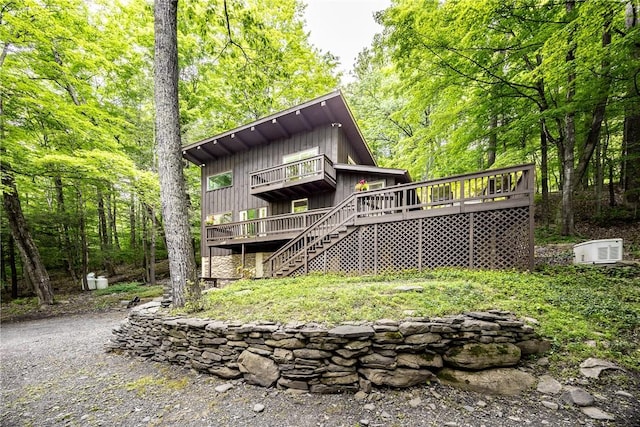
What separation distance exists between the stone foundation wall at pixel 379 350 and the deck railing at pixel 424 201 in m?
3.73

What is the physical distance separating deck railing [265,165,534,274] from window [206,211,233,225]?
516 cm

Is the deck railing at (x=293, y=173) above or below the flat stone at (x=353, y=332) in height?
above

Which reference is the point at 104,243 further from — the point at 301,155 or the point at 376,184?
the point at 376,184

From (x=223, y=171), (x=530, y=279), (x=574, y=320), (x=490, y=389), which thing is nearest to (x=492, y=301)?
(x=574, y=320)

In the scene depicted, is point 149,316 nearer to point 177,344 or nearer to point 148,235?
point 177,344

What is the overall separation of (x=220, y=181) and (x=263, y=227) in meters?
4.88

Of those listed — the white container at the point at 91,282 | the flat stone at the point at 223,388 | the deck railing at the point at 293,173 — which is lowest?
the white container at the point at 91,282

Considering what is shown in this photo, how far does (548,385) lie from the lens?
285 centimetres

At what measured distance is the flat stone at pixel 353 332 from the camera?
3.25m

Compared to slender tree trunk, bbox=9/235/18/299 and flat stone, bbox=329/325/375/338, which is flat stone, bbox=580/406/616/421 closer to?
flat stone, bbox=329/325/375/338

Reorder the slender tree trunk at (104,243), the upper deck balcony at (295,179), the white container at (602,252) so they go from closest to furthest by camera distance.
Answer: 1. the white container at (602,252)
2. the upper deck balcony at (295,179)
3. the slender tree trunk at (104,243)

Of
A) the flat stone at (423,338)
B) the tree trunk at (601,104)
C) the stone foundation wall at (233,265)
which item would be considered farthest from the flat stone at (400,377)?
the stone foundation wall at (233,265)

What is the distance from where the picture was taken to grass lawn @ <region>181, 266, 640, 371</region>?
131 inches

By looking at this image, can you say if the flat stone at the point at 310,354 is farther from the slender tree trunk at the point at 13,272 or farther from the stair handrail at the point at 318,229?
the slender tree trunk at the point at 13,272
